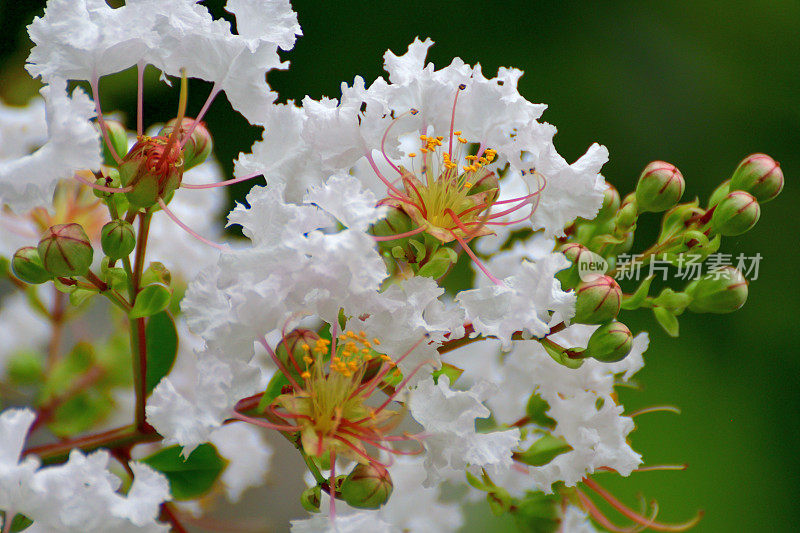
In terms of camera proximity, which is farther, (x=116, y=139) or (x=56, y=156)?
(x=116, y=139)

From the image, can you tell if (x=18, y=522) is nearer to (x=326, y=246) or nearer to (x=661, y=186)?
(x=326, y=246)

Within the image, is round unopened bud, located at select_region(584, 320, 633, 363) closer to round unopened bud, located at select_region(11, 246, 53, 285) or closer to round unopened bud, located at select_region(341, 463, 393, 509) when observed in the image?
round unopened bud, located at select_region(341, 463, 393, 509)

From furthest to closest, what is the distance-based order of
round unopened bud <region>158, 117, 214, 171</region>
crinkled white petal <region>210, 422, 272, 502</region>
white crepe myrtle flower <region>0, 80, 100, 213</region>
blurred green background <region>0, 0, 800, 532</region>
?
1. blurred green background <region>0, 0, 800, 532</region>
2. crinkled white petal <region>210, 422, 272, 502</region>
3. round unopened bud <region>158, 117, 214, 171</region>
4. white crepe myrtle flower <region>0, 80, 100, 213</region>

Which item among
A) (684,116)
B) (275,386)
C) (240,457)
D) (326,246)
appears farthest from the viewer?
(684,116)

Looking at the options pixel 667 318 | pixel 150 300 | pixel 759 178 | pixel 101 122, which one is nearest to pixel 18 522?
pixel 150 300

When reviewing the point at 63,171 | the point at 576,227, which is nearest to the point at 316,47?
the point at 576,227

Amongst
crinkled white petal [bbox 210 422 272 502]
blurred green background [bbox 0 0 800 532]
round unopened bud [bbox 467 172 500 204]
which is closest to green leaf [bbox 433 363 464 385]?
round unopened bud [bbox 467 172 500 204]
